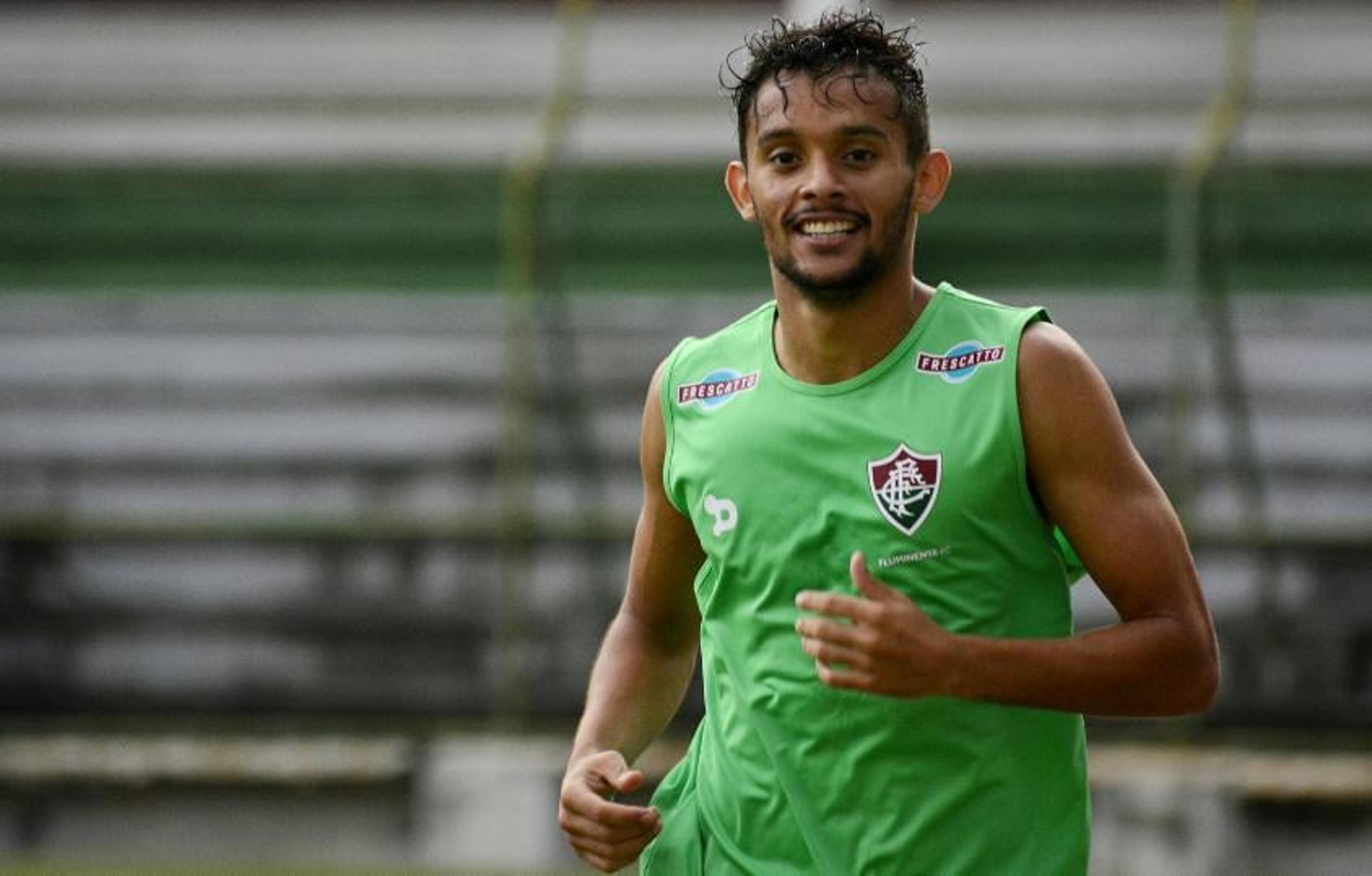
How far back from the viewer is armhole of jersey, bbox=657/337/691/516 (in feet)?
10.0

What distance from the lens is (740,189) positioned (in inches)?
120

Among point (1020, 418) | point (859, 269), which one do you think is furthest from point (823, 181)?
point (1020, 418)

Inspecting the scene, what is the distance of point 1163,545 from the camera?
266cm

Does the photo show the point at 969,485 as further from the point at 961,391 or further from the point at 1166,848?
the point at 1166,848

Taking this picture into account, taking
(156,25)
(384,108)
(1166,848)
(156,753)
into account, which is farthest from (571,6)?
(1166,848)

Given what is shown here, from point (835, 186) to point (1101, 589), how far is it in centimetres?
60

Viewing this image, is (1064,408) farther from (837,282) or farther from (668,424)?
(668,424)

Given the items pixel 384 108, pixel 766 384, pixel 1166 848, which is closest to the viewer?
pixel 766 384

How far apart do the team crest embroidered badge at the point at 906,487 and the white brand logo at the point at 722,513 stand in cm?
21

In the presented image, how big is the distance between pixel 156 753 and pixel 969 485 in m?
4.91

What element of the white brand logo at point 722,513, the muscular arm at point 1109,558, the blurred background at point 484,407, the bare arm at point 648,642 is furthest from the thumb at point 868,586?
the blurred background at point 484,407

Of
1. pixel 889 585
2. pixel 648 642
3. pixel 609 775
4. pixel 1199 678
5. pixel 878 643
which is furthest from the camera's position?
pixel 648 642

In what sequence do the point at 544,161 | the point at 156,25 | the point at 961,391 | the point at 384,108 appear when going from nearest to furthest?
1. the point at 961,391
2. the point at 544,161
3. the point at 384,108
4. the point at 156,25

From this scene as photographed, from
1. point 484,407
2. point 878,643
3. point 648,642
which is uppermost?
point 878,643
